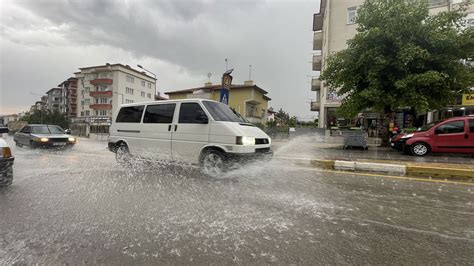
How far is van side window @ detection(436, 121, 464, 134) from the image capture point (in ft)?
33.3

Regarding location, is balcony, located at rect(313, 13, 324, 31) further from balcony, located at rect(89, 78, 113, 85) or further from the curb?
balcony, located at rect(89, 78, 113, 85)

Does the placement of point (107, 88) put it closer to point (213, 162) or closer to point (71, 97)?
point (71, 97)

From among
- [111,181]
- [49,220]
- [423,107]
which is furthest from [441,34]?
[49,220]

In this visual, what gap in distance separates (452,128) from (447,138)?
44 cm

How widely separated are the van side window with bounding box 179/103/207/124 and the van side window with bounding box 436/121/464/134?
10.0m

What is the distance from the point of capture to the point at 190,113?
6.45 m

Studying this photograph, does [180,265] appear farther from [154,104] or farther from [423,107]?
[423,107]

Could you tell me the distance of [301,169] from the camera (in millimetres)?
7648

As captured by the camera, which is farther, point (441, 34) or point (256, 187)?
point (441, 34)

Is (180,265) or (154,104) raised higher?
(154,104)

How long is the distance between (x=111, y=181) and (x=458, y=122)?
12.6 metres

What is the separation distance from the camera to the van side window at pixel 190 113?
630cm

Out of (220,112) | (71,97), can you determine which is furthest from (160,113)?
(71,97)

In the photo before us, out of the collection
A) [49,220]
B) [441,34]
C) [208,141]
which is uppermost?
[441,34]
